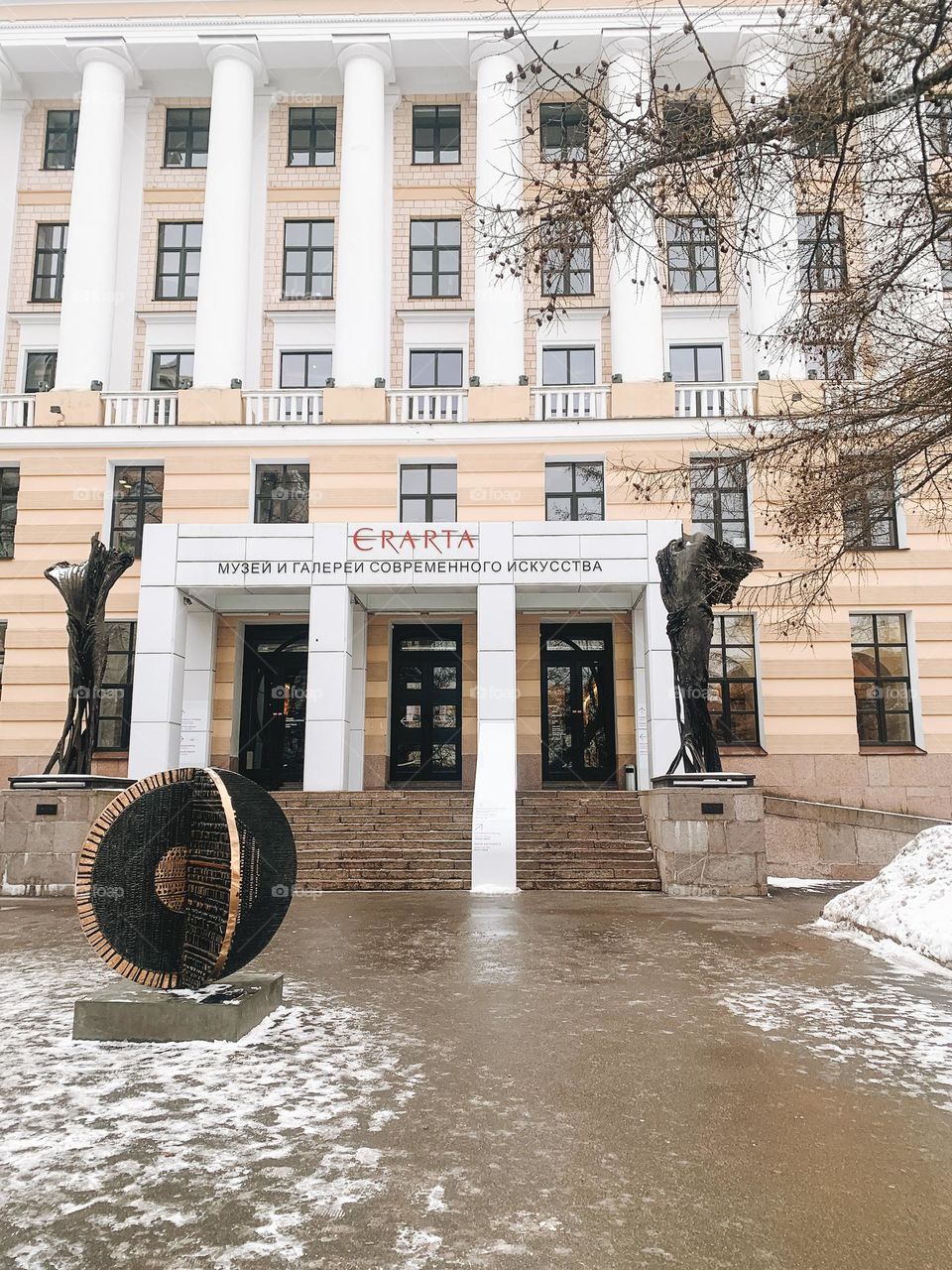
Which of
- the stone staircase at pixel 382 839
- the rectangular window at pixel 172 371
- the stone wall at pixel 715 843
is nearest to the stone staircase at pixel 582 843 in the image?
the stone wall at pixel 715 843

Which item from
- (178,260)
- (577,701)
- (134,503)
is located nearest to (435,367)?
(178,260)

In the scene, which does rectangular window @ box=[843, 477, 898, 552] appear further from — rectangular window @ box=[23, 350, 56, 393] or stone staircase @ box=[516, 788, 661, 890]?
rectangular window @ box=[23, 350, 56, 393]

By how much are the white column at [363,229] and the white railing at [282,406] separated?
0.84 metres

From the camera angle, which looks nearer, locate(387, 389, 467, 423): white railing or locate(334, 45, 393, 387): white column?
locate(387, 389, 467, 423): white railing

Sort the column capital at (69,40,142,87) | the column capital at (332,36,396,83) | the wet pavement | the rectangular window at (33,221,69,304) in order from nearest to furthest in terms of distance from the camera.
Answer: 1. the wet pavement
2. the column capital at (69,40,142,87)
3. the column capital at (332,36,396,83)
4. the rectangular window at (33,221,69,304)

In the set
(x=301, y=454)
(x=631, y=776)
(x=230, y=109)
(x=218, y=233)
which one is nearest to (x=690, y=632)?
(x=631, y=776)

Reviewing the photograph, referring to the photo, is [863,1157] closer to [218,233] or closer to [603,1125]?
[603,1125]

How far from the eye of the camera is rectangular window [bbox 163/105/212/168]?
2541cm

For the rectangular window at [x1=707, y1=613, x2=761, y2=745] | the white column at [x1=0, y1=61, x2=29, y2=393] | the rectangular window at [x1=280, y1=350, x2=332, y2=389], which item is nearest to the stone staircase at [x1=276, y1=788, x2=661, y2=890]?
the rectangular window at [x1=707, y1=613, x2=761, y2=745]

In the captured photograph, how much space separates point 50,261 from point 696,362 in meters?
17.6

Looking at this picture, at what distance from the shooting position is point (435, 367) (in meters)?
24.3

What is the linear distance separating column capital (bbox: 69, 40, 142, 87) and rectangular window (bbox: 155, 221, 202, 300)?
4219 millimetres

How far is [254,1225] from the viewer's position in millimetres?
2807

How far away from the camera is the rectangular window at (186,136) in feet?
83.4
